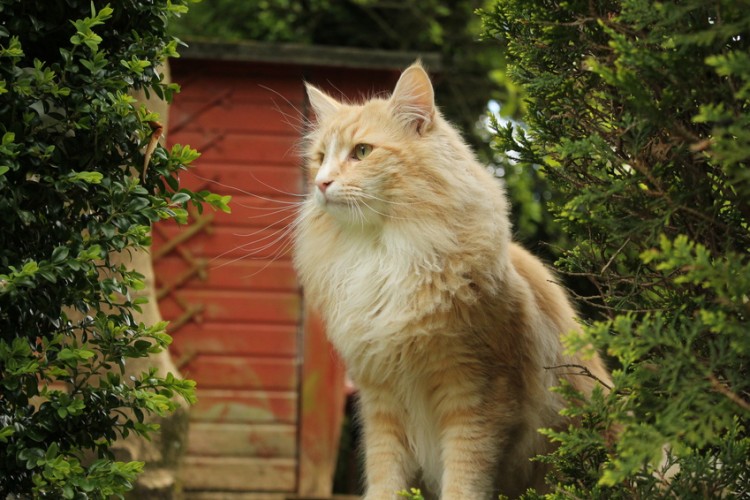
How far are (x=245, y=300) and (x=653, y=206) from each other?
457cm

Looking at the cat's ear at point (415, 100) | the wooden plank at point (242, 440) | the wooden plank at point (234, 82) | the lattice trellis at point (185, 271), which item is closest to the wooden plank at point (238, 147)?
the wooden plank at point (234, 82)

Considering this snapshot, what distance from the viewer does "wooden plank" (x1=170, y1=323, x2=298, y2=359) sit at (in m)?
6.29

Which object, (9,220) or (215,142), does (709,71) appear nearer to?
(9,220)

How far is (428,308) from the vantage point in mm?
2775

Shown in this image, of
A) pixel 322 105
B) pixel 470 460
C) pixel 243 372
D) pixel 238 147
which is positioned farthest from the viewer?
pixel 238 147

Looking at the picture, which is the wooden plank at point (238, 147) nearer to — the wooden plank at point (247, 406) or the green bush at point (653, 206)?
the wooden plank at point (247, 406)

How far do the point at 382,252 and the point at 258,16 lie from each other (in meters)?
6.05

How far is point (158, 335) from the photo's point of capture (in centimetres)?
255

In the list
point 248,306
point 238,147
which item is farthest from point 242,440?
point 238,147

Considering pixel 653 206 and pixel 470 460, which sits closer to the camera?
pixel 653 206

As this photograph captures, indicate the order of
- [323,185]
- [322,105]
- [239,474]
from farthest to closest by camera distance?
[239,474]
[322,105]
[323,185]

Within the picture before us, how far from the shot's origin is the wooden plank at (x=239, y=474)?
6145 mm

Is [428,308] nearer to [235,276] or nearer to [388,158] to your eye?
[388,158]

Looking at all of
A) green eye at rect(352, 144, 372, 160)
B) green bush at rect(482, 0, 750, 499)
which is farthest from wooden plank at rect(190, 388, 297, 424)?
green bush at rect(482, 0, 750, 499)
